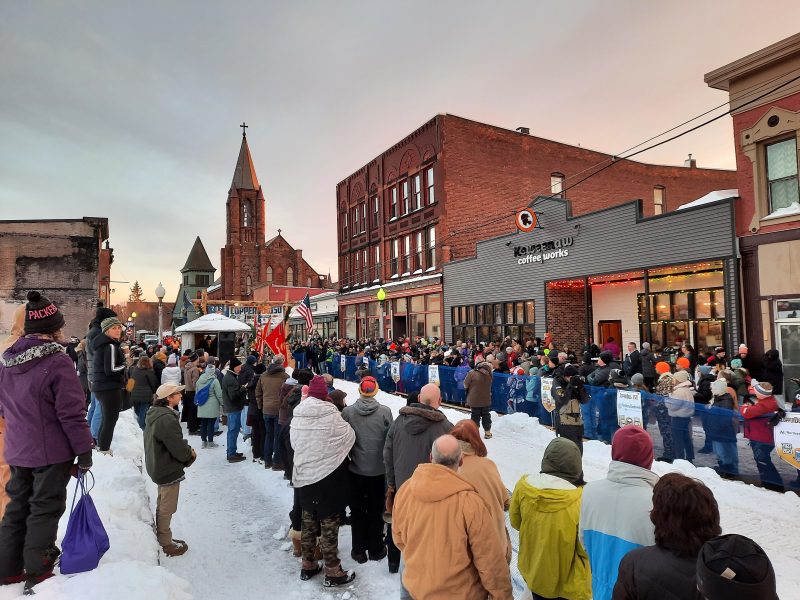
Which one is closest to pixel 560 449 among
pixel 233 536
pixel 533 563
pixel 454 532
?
pixel 533 563

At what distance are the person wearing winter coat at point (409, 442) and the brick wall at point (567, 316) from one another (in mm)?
16193

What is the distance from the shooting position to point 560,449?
368 cm

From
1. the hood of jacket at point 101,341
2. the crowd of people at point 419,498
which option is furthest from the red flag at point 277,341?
the hood of jacket at point 101,341

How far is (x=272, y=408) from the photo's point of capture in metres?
8.99

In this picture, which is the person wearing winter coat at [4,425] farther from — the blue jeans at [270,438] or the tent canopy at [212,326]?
the tent canopy at [212,326]

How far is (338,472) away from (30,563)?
2.63m

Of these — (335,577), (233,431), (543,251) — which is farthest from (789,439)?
(543,251)

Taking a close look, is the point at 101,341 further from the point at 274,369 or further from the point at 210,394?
the point at 210,394

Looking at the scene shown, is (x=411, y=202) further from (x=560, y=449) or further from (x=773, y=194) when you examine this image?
(x=560, y=449)

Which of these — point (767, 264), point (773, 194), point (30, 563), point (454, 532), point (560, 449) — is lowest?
point (30, 563)

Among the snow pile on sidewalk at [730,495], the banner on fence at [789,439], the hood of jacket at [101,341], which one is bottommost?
the snow pile on sidewalk at [730,495]

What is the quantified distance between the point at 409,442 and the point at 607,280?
660 inches

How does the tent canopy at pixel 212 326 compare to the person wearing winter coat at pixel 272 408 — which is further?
the tent canopy at pixel 212 326

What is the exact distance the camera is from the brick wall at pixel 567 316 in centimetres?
2038
